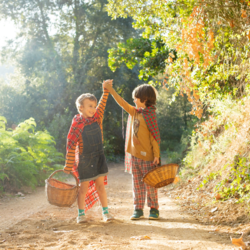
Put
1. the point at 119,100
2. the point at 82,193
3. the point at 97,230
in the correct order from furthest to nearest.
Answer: the point at 119,100, the point at 82,193, the point at 97,230

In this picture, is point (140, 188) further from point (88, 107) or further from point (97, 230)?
point (88, 107)

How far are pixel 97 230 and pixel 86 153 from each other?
3.65 feet

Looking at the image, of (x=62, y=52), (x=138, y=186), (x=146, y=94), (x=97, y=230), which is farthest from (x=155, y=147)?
(x=62, y=52)

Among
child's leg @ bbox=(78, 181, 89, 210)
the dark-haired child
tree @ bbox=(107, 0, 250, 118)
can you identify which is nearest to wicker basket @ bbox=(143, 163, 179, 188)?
the dark-haired child

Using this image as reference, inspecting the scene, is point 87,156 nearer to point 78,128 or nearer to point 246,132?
point 78,128

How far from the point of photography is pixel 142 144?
4219mm

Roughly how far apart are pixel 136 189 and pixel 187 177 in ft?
10.2

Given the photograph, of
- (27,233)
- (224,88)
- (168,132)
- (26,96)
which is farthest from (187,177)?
(168,132)

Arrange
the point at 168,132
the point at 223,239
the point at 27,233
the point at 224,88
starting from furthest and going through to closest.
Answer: the point at 168,132
the point at 224,88
the point at 27,233
the point at 223,239

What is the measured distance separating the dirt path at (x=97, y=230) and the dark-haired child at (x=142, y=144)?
0.30 metres

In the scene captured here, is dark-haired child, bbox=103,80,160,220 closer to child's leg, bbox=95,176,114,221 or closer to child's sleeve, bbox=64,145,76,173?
child's leg, bbox=95,176,114,221

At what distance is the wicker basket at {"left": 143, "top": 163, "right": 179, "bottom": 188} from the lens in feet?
12.5

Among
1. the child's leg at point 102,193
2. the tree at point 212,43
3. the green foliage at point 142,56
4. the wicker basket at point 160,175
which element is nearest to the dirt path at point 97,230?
the child's leg at point 102,193

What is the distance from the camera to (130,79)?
1733 centimetres
